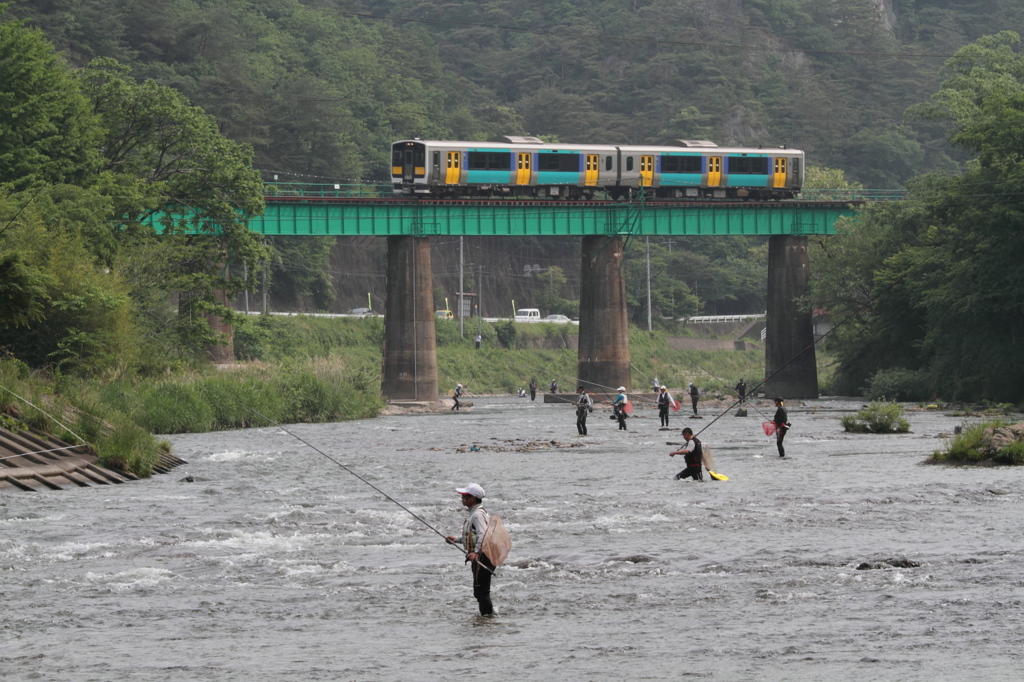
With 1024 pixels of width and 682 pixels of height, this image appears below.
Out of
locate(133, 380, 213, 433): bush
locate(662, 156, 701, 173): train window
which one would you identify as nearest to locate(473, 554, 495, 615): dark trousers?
locate(133, 380, 213, 433): bush

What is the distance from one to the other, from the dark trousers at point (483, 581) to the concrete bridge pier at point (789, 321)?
6591 centimetres

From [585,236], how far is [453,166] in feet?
29.8

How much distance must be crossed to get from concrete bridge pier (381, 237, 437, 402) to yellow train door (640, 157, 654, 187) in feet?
39.8

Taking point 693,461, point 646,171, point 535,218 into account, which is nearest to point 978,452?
point 693,461

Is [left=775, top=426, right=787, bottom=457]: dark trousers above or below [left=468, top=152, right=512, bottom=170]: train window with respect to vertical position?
below

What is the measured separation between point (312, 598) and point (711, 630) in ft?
15.8

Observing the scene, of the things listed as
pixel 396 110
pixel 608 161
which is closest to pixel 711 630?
pixel 608 161

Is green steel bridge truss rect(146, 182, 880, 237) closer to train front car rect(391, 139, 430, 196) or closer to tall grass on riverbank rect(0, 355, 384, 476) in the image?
train front car rect(391, 139, 430, 196)

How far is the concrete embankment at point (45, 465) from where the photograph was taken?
93.1 feet

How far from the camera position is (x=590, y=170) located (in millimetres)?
77500

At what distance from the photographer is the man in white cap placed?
15797mm

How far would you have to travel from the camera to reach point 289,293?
112m

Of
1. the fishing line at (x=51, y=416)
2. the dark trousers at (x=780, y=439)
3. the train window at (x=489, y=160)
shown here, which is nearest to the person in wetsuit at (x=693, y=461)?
the dark trousers at (x=780, y=439)

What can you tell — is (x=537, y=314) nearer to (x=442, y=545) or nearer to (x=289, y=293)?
(x=289, y=293)
